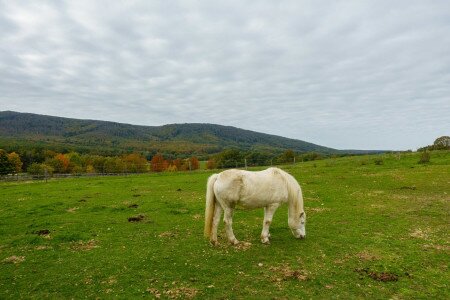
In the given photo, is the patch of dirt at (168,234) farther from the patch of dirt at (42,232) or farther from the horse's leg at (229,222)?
the patch of dirt at (42,232)

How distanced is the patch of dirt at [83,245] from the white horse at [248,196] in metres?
4.14

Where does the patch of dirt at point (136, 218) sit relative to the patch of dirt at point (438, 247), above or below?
below

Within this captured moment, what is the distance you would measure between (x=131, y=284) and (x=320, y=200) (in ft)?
47.3

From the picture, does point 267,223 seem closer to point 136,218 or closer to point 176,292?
point 176,292

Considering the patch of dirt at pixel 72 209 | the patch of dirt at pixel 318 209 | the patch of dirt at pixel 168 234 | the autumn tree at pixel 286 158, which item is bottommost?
the patch of dirt at pixel 72 209

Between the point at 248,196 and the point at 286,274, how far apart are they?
10.3 feet

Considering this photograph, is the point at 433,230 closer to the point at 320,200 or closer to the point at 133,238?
the point at 320,200

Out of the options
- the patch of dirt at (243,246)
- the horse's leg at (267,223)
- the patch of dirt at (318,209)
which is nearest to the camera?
the patch of dirt at (243,246)

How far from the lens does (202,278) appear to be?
336 inches

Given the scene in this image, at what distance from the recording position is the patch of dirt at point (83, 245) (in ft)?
37.0

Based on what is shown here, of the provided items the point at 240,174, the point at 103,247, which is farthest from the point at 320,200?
the point at 103,247

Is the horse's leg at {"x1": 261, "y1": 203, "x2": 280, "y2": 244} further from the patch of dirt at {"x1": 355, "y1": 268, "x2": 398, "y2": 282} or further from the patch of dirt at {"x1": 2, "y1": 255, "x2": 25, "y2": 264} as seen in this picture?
the patch of dirt at {"x1": 2, "y1": 255, "x2": 25, "y2": 264}

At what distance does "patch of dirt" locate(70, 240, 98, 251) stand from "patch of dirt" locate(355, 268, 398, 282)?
8.73 m

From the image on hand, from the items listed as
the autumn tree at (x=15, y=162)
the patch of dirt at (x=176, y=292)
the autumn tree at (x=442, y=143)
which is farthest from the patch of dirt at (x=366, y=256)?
the autumn tree at (x=15, y=162)
